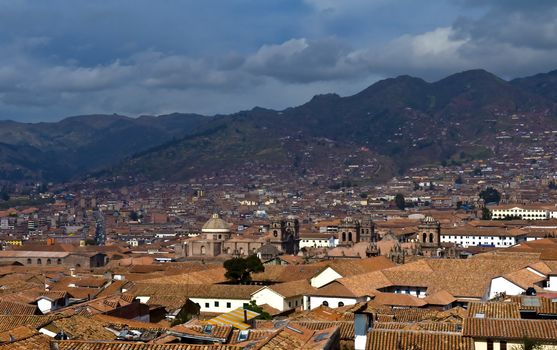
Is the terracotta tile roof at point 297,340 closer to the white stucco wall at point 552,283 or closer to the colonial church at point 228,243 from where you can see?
the white stucco wall at point 552,283

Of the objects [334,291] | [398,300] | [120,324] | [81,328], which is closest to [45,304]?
[120,324]

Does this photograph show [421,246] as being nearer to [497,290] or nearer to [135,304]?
[497,290]

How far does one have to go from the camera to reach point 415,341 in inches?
752

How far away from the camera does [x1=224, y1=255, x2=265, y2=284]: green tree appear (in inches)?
2125

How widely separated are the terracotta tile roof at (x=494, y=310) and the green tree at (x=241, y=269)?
31.1 m

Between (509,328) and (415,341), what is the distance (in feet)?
6.94

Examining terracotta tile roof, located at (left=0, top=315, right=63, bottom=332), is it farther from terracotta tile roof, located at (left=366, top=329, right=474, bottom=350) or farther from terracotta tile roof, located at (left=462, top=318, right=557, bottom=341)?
terracotta tile roof, located at (left=462, top=318, right=557, bottom=341)

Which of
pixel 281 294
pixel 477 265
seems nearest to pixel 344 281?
pixel 281 294

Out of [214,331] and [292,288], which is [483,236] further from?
[214,331]

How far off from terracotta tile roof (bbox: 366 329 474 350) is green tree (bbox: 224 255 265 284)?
34848 mm

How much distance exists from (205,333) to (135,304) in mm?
16760

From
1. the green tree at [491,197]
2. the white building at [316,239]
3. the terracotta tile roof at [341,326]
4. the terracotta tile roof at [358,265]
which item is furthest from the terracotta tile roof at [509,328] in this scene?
the green tree at [491,197]

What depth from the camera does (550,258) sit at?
50.9 meters

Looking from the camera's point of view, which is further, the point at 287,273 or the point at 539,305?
the point at 287,273
